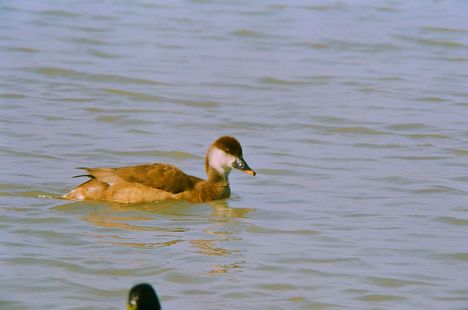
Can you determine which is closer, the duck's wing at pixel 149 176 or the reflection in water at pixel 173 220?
the reflection in water at pixel 173 220

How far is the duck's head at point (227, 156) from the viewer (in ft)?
39.2

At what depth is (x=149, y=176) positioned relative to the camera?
457 inches

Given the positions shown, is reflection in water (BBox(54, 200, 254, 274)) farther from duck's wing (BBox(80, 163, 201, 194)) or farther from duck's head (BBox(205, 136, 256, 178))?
duck's head (BBox(205, 136, 256, 178))

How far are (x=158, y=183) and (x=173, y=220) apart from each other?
76 cm

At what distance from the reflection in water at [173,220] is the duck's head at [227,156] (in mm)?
381

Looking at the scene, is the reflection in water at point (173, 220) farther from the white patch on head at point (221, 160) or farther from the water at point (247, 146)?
the white patch on head at point (221, 160)

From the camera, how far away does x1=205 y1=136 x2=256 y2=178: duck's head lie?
1195 cm

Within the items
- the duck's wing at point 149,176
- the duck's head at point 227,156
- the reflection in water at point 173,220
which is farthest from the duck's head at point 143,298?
the duck's head at point 227,156

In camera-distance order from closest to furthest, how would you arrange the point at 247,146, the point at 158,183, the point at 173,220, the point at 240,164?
1. the point at 173,220
2. the point at 158,183
3. the point at 240,164
4. the point at 247,146

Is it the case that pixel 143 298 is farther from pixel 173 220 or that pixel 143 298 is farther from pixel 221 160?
pixel 221 160

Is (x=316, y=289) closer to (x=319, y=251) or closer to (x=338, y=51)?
(x=319, y=251)

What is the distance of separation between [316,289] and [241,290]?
1.74 feet

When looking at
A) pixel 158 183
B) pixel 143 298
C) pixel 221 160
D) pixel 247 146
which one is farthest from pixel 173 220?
pixel 143 298

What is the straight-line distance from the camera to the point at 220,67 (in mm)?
17672
